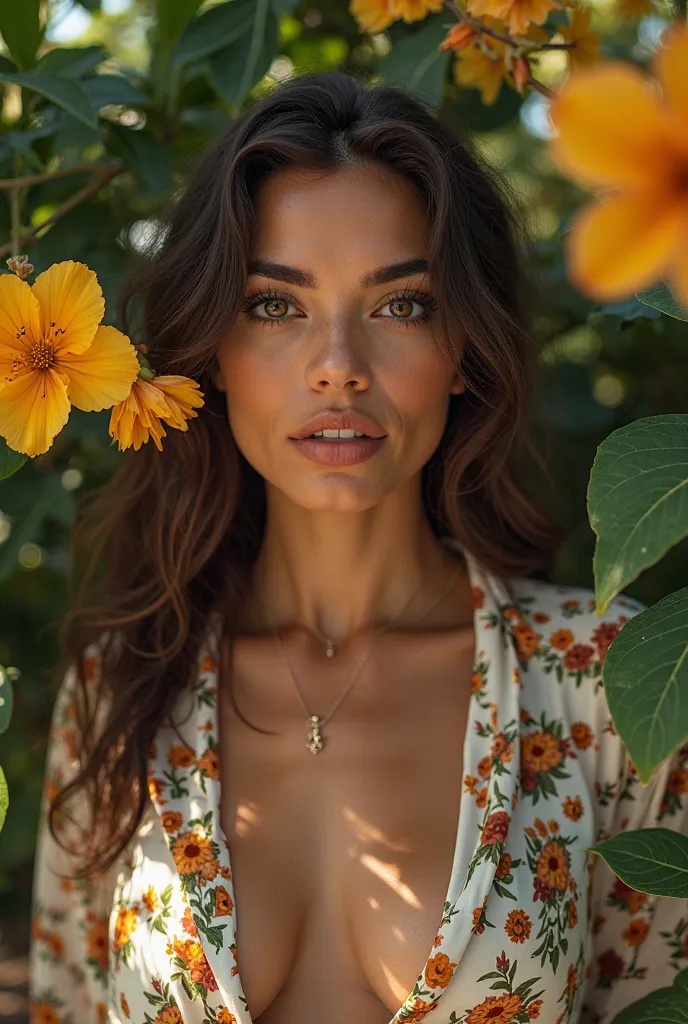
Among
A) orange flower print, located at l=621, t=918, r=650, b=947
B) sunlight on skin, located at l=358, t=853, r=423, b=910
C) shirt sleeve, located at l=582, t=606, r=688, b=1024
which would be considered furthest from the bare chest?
orange flower print, located at l=621, t=918, r=650, b=947

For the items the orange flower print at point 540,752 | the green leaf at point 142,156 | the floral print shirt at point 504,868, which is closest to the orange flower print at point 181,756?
the floral print shirt at point 504,868

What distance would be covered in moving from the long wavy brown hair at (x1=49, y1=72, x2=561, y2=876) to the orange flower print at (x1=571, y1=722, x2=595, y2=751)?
275 mm

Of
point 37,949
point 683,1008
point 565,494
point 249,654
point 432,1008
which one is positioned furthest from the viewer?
point 565,494

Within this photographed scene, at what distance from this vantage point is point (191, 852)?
1.49 meters

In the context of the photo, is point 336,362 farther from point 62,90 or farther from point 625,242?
point 625,242

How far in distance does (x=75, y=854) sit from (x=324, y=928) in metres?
0.46

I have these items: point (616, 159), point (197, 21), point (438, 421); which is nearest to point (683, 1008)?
point (438, 421)

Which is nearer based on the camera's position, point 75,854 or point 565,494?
point 75,854

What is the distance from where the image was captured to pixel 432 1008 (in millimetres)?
1356

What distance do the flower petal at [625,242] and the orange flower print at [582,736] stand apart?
3.97 ft

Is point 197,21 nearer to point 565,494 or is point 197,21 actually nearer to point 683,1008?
point 565,494

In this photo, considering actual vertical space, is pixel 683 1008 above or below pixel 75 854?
below

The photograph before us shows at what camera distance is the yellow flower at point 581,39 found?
1379 mm

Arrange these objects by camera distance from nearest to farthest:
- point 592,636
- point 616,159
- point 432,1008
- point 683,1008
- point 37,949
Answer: point 616,159 < point 683,1008 < point 432,1008 < point 592,636 < point 37,949
